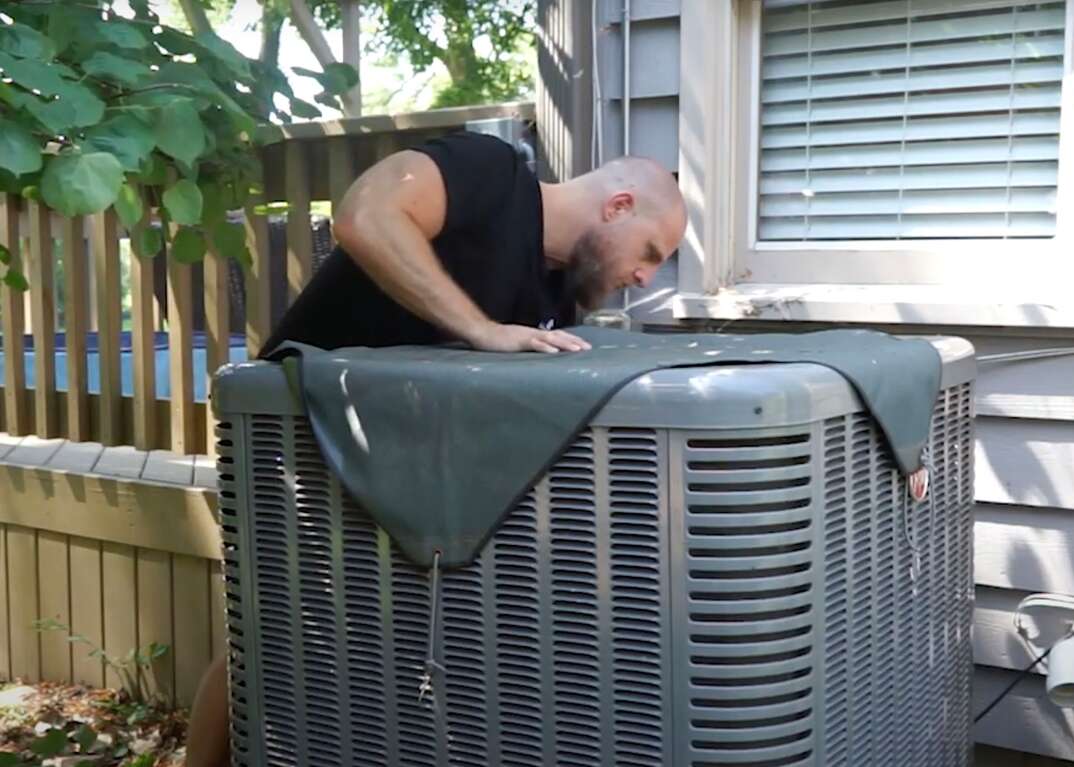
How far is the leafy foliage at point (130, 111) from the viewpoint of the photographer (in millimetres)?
1849

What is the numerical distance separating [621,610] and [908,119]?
1.75 m

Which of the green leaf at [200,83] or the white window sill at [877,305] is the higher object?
the green leaf at [200,83]

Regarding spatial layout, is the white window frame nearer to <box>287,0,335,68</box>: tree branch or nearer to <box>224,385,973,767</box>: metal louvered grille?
<box>224,385,973,767</box>: metal louvered grille

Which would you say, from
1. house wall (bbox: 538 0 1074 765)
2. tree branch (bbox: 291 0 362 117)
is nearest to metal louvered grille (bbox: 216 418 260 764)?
house wall (bbox: 538 0 1074 765)

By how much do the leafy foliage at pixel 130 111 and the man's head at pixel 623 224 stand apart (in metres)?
0.65

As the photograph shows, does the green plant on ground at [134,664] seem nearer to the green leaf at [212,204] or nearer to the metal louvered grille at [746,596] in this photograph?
the green leaf at [212,204]

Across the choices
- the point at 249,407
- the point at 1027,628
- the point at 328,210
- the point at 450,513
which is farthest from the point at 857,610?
the point at 328,210

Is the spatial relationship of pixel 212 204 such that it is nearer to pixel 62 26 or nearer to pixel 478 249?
pixel 62 26

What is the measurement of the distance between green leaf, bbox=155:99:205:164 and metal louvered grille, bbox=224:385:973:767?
0.45 metres

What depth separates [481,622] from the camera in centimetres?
170

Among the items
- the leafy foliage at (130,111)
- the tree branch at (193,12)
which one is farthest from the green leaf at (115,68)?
the tree branch at (193,12)

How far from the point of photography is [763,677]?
62.6 inches

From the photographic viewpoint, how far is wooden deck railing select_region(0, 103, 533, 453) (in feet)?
11.3

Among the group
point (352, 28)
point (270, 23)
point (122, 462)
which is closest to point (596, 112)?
point (122, 462)
